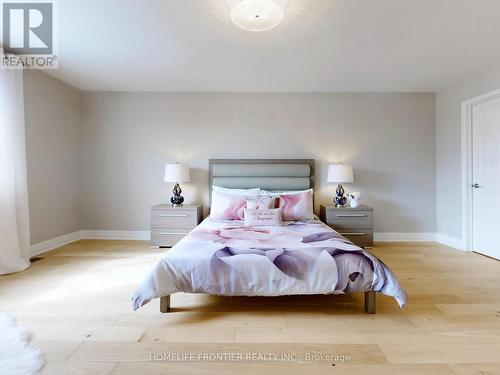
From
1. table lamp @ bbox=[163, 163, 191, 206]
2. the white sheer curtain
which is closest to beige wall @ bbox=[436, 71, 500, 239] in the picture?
table lamp @ bbox=[163, 163, 191, 206]

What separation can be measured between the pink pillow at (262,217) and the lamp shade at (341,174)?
1.27 m

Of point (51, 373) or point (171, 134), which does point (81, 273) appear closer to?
point (51, 373)

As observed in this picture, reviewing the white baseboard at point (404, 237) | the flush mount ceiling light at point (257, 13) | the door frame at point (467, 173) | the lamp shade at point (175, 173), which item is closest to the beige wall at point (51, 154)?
the lamp shade at point (175, 173)

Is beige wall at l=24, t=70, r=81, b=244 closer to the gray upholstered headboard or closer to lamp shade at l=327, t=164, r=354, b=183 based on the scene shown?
the gray upholstered headboard

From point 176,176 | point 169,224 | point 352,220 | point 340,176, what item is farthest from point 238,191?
point 352,220

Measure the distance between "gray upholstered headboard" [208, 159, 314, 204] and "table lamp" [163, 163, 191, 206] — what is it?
0.45 m

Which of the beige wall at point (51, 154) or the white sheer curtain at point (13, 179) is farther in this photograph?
the beige wall at point (51, 154)

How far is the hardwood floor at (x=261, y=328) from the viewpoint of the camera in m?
1.49

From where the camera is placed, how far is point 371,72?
3.49 metres

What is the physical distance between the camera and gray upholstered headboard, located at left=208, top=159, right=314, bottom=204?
415 centimetres

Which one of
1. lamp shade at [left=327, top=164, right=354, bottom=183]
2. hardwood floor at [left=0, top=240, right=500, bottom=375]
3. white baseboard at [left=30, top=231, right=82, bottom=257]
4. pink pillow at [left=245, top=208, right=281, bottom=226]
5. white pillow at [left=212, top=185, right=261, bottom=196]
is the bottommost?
hardwood floor at [left=0, top=240, right=500, bottom=375]

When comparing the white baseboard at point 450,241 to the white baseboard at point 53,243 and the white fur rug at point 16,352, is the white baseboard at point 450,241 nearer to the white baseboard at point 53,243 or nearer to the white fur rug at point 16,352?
the white fur rug at point 16,352

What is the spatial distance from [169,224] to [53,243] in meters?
1.65

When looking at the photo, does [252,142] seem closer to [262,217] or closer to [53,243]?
[262,217]
